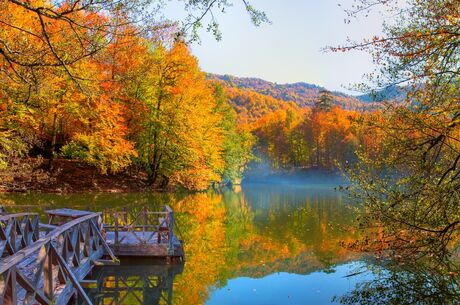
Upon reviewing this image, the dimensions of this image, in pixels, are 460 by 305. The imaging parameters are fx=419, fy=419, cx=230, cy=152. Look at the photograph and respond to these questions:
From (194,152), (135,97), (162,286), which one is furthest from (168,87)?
(162,286)

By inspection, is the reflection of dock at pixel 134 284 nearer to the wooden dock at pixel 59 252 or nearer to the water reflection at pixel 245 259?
the water reflection at pixel 245 259

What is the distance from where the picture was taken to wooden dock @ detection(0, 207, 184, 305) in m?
5.56

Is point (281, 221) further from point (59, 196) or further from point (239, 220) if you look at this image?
point (59, 196)

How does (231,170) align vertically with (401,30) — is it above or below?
below

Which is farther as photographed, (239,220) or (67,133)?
(67,133)

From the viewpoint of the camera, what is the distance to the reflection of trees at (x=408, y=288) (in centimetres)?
971

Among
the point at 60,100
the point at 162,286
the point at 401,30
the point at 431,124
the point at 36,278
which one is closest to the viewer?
the point at 36,278

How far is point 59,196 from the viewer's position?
26266 millimetres

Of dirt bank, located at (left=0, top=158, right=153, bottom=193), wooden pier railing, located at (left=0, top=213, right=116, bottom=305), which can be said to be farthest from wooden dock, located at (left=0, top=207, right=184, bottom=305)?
dirt bank, located at (left=0, top=158, right=153, bottom=193)

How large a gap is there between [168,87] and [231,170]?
19290 millimetres

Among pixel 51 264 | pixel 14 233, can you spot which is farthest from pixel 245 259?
pixel 51 264

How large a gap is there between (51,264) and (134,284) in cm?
476

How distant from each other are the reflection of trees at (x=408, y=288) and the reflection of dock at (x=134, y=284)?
455 centimetres

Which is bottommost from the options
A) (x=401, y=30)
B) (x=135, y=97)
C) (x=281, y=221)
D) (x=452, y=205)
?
(x=281, y=221)
